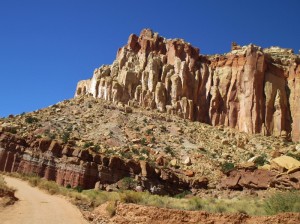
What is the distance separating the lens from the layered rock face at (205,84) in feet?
220

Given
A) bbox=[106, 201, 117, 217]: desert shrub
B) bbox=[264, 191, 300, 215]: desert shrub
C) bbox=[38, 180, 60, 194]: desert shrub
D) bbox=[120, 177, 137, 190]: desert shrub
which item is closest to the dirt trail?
bbox=[106, 201, 117, 217]: desert shrub

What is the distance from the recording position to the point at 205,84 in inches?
2911

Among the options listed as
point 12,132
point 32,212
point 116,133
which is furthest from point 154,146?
point 32,212

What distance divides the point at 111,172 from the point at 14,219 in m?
20.8

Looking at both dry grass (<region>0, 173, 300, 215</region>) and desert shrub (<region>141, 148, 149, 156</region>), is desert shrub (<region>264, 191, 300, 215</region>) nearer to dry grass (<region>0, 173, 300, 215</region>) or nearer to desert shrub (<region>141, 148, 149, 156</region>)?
dry grass (<region>0, 173, 300, 215</region>)

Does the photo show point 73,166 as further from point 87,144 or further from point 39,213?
point 39,213

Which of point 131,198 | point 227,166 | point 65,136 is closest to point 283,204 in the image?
point 131,198

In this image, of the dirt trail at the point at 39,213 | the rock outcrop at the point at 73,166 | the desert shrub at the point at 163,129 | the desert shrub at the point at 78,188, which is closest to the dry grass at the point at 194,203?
the dirt trail at the point at 39,213

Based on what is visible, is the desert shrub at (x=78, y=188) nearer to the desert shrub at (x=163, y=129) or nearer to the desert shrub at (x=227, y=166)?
the desert shrub at (x=227, y=166)

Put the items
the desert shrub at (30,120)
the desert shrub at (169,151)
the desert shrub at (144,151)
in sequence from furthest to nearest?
the desert shrub at (30,120), the desert shrub at (169,151), the desert shrub at (144,151)

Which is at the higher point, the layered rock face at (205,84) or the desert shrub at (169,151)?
the layered rock face at (205,84)

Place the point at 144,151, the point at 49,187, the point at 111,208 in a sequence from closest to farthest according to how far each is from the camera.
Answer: the point at 111,208 → the point at 49,187 → the point at 144,151

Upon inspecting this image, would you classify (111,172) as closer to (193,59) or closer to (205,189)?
(205,189)

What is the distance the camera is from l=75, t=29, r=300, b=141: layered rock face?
6714cm
